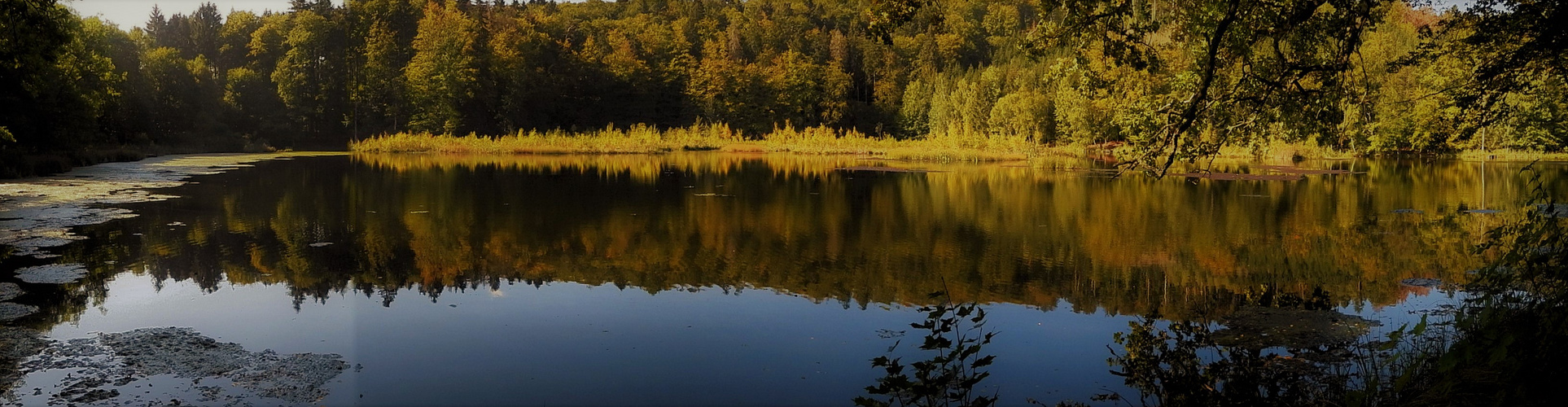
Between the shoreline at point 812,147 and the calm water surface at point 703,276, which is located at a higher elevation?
the shoreline at point 812,147

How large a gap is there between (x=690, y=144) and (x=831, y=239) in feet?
151

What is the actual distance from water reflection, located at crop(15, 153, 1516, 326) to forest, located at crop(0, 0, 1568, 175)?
2.13 m

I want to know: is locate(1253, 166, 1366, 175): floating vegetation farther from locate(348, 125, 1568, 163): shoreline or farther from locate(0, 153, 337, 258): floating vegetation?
locate(0, 153, 337, 258): floating vegetation

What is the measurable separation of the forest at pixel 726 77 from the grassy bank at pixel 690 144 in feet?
6.35

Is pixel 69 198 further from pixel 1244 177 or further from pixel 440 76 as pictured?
pixel 440 76

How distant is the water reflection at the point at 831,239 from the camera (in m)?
10.6

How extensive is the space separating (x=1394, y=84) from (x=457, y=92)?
57.8 meters

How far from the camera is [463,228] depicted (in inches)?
615

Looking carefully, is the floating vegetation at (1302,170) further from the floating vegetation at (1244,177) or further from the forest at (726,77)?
the forest at (726,77)

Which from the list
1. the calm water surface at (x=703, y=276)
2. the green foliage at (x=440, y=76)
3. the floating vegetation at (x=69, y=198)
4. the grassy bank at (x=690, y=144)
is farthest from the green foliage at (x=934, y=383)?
the green foliage at (x=440, y=76)

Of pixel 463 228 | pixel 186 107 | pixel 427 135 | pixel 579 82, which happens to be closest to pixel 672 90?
pixel 579 82

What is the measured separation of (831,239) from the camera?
14.6 metres

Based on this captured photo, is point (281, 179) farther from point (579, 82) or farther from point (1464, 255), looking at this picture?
point (579, 82)

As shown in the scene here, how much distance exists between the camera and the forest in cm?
764
